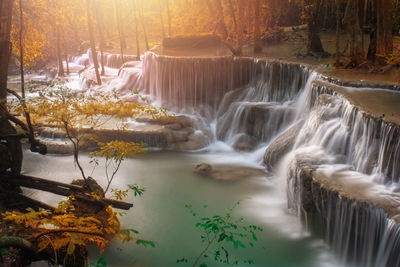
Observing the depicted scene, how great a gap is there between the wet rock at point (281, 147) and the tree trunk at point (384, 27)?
11.3 ft

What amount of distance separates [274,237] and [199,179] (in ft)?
11.0

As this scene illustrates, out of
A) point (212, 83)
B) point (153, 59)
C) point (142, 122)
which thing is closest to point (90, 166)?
point (142, 122)

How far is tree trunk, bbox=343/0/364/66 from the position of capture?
36.4 feet

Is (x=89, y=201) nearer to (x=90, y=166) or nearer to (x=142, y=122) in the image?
(x=90, y=166)

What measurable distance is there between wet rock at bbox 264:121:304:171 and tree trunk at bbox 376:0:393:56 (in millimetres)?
3445

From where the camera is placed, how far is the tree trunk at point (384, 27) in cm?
1014

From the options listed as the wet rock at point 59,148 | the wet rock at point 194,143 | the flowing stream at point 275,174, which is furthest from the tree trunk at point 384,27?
the wet rock at point 59,148

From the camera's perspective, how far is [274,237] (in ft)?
22.9

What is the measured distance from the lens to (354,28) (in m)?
11.4

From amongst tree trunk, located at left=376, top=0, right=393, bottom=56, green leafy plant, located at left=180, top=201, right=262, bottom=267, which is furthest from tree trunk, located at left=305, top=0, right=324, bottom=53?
green leafy plant, located at left=180, top=201, right=262, bottom=267

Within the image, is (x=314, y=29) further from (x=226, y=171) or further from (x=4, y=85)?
(x=4, y=85)

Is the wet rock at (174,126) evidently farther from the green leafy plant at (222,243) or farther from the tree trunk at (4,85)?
the tree trunk at (4,85)

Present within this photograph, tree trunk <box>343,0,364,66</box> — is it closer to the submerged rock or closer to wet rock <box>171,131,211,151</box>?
the submerged rock

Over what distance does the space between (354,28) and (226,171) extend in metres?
6.11
